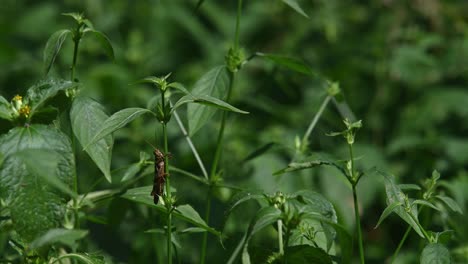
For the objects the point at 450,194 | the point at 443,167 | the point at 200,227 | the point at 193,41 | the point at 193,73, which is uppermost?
the point at 193,41

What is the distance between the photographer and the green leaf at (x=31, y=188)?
1321 mm

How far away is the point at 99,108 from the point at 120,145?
2.14 m

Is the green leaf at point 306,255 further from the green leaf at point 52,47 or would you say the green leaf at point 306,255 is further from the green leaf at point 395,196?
the green leaf at point 52,47

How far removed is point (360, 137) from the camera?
3.99 meters

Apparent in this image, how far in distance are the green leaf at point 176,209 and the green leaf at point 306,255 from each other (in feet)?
0.47

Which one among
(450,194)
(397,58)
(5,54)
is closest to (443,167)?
(397,58)

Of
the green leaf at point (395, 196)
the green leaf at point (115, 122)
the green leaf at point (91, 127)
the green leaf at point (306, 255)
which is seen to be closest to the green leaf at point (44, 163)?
the green leaf at point (115, 122)

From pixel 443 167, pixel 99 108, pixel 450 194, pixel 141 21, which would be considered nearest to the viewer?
pixel 99 108

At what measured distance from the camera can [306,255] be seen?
151 cm

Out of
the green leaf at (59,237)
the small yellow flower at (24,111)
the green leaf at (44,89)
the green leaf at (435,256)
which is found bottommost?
the green leaf at (59,237)

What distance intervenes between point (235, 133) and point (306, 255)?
172cm

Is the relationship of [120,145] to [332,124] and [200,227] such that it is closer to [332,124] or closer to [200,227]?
[332,124]

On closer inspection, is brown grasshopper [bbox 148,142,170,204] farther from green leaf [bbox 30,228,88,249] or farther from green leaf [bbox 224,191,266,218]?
green leaf [bbox 30,228,88,249]

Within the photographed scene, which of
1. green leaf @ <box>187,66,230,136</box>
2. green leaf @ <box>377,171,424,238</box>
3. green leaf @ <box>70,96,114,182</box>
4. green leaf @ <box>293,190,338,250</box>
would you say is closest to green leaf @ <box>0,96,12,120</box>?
green leaf @ <box>70,96,114,182</box>
